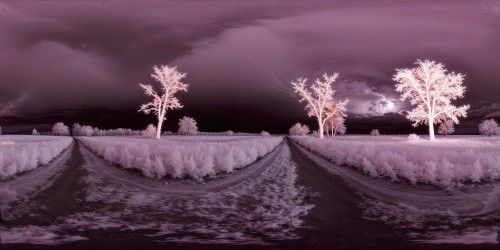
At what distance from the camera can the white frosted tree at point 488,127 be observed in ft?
416

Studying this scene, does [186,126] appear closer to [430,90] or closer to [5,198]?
[430,90]

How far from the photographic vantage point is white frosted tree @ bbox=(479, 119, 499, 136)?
12688cm

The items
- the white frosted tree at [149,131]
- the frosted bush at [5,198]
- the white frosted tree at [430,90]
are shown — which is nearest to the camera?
the frosted bush at [5,198]

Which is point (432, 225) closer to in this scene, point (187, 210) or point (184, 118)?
point (187, 210)

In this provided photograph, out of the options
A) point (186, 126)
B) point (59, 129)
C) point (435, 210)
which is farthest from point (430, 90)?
point (59, 129)

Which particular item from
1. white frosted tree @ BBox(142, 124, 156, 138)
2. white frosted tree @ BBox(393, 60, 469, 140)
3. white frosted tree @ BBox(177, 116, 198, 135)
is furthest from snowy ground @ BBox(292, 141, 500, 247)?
white frosted tree @ BBox(177, 116, 198, 135)

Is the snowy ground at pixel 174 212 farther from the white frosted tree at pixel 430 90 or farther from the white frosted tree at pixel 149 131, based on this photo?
the white frosted tree at pixel 149 131

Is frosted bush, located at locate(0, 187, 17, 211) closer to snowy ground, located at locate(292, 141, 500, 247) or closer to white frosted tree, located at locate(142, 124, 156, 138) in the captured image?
snowy ground, located at locate(292, 141, 500, 247)

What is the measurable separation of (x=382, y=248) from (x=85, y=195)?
9.60 m

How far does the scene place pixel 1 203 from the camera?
38.3 feet

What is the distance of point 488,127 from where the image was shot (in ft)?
425

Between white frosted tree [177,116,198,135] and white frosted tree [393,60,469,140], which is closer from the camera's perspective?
white frosted tree [393,60,469,140]

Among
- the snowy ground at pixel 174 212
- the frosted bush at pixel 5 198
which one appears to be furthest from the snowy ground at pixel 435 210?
the frosted bush at pixel 5 198

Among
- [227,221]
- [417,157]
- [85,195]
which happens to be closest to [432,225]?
[227,221]
